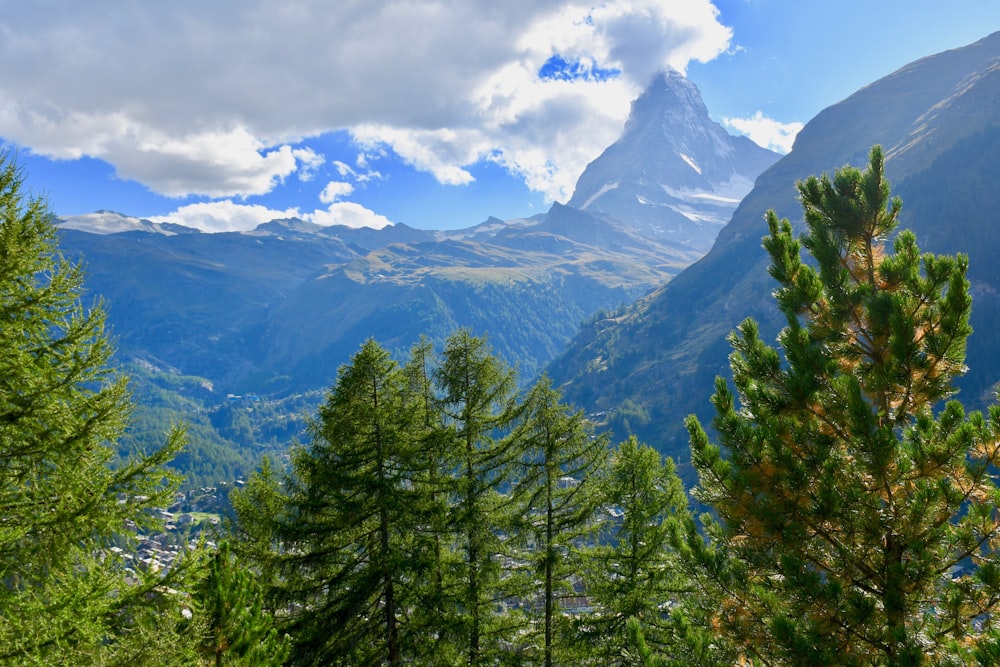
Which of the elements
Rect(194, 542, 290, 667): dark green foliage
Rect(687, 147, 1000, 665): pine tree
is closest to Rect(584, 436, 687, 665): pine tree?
Rect(687, 147, 1000, 665): pine tree

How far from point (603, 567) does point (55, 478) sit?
48.3 feet

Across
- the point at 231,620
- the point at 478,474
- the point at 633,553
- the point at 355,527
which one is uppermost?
the point at 478,474

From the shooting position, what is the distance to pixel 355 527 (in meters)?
15.5

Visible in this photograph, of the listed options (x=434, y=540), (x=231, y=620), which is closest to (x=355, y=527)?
(x=434, y=540)

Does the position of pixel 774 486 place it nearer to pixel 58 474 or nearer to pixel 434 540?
pixel 58 474

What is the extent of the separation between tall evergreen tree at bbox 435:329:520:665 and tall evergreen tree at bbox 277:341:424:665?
1.81m

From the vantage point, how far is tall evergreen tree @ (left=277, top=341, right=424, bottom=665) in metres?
14.6

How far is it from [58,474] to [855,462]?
37.6ft

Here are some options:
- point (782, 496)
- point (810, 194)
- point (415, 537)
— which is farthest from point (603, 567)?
point (810, 194)

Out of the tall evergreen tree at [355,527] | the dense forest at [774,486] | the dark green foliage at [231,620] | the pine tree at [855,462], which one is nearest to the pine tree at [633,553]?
the tall evergreen tree at [355,527]

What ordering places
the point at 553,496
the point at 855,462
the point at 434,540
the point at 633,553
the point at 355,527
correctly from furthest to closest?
the point at 553,496 < the point at 633,553 < the point at 434,540 < the point at 355,527 < the point at 855,462

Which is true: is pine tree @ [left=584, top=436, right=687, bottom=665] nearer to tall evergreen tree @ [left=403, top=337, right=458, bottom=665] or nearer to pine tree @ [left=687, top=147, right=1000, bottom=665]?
tall evergreen tree @ [left=403, top=337, right=458, bottom=665]

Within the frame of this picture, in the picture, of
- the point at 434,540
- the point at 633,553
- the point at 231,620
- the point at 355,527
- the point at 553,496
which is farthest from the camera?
the point at 553,496

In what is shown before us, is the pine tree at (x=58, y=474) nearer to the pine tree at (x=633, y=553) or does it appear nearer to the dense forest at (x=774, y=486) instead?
the dense forest at (x=774, y=486)
